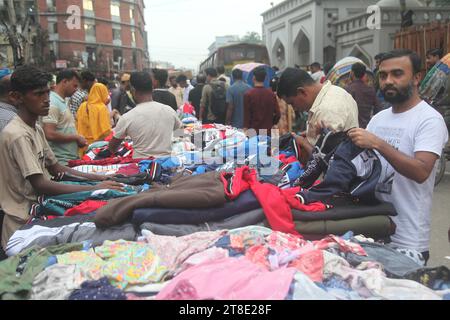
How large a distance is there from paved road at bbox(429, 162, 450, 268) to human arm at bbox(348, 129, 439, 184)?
6.77 feet

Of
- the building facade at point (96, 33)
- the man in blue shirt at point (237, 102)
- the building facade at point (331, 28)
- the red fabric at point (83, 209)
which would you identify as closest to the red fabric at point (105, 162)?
the red fabric at point (83, 209)

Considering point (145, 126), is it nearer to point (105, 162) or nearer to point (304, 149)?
point (105, 162)

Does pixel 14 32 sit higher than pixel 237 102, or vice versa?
pixel 14 32

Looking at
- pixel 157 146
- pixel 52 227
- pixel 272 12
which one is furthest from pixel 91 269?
pixel 272 12

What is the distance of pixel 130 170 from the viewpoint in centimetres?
354

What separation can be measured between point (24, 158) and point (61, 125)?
71.0 inches

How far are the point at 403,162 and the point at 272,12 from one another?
30.9 metres

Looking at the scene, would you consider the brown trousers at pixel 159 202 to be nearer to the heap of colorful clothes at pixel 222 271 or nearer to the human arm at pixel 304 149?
the heap of colorful clothes at pixel 222 271

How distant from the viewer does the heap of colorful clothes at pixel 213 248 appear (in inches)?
58.5

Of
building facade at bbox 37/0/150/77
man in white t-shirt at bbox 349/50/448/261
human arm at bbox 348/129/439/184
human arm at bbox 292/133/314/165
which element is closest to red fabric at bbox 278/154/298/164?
human arm at bbox 292/133/314/165

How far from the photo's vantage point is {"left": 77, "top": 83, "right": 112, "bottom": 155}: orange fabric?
5.53 meters

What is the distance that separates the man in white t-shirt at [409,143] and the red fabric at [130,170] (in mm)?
1973

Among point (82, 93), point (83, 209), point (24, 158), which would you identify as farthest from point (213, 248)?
point (82, 93)
